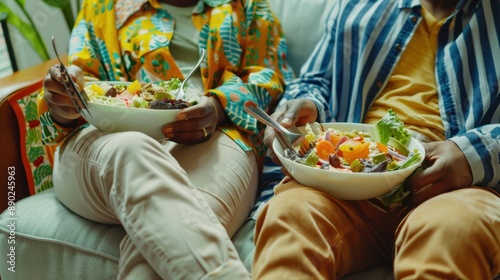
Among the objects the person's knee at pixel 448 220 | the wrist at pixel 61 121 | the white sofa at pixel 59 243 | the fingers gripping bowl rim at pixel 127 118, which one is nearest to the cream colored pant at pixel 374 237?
the person's knee at pixel 448 220

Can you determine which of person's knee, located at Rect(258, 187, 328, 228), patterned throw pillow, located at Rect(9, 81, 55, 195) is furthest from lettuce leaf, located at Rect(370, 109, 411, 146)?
patterned throw pillow, located at Rect(9, 81, 55, 195)

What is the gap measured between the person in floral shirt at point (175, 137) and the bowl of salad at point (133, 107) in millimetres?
30

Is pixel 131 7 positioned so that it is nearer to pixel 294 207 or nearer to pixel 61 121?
pixel 61 121

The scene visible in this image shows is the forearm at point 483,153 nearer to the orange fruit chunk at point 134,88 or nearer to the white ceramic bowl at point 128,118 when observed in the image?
the white ceramic bowl at point 128,118

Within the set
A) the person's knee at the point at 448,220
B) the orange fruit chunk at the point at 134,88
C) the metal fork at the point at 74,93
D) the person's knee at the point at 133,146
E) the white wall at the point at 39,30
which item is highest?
the metal fork at the point at 74,93

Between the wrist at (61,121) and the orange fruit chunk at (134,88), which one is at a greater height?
the orange fruit chunk at (134,88)

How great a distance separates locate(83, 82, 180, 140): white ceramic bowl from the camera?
1.30 metres

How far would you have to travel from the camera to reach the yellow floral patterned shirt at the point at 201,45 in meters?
1.68

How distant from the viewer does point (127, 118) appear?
4.31 ft

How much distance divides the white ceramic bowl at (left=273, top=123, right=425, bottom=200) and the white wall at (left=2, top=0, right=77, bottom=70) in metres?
1.46

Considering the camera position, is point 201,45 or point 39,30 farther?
point 39,30

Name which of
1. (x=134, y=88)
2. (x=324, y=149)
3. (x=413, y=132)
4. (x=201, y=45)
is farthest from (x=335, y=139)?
(x=201, y=45)

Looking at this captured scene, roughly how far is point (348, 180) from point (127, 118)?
20.6 inches

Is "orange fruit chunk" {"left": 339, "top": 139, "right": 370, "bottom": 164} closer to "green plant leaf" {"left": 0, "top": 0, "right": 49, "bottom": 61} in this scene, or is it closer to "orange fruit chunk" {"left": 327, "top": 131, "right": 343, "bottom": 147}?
"orange fruit chunk" {"left": 327, "top": 131, "right": 343, "bottom": 147}
